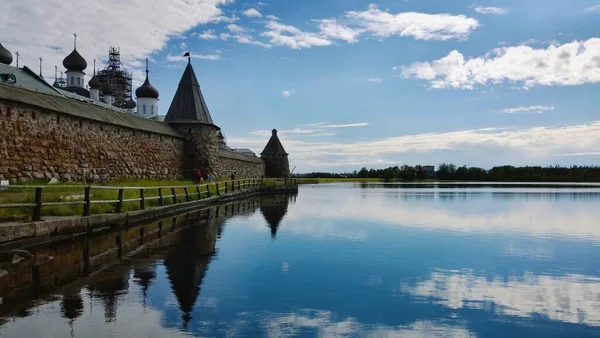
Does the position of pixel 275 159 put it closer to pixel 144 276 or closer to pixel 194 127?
pixel 194 127

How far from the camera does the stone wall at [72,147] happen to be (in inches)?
645

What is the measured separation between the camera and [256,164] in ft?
186

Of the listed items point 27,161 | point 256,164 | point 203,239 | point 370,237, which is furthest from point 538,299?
point 256,164

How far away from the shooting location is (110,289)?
6.73m

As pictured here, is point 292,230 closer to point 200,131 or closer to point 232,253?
point 232,253

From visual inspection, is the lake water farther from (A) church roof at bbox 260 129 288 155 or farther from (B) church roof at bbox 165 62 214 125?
(A) church roof at bbox 260 129 288 155

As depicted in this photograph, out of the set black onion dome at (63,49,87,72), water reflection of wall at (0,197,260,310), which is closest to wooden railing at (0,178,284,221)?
water reflection of wall at (0,197,260,310)

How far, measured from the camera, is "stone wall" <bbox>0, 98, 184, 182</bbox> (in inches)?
645

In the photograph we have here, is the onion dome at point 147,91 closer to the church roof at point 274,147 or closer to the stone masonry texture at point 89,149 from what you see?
the church roof at point 274,147

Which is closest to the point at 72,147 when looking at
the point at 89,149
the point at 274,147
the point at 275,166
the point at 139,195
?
the point at 89,149

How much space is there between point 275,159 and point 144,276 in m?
56.3

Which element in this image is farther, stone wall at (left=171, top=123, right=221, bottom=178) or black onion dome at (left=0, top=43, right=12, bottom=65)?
black onion dome at (left=0, top=43, right=12, bottom=65)

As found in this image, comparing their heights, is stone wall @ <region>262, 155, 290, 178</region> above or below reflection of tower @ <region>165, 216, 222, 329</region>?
above

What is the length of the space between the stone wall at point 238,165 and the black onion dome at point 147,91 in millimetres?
15678
